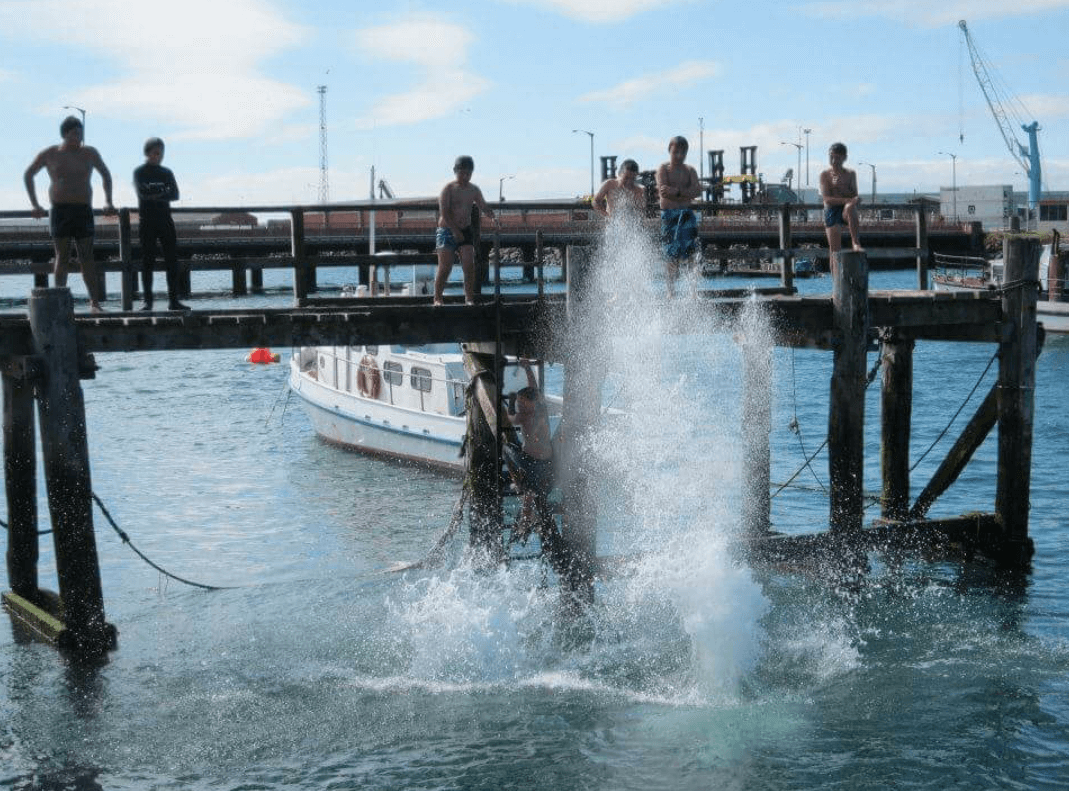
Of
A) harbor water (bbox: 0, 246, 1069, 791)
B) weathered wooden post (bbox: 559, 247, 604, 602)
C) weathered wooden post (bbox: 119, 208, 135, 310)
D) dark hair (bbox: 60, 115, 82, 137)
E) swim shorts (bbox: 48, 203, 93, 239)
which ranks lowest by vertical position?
harbor water (bbox: 0, 246, 1069, 791)

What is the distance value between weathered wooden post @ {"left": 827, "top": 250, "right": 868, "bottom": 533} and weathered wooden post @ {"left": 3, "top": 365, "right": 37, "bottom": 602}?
7797 mm

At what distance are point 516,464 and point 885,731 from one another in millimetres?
4492

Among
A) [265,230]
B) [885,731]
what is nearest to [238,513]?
[885,731]

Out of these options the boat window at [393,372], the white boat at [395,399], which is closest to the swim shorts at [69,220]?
the white boat at [395,399]

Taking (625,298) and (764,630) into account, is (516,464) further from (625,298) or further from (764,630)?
(764,630)

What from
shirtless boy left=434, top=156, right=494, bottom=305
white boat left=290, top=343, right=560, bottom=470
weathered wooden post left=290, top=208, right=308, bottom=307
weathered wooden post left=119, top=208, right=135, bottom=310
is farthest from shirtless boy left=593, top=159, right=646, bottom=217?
white boat left=290, top=343, right=560, bottom=470

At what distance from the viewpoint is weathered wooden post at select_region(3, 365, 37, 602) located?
12.4 m

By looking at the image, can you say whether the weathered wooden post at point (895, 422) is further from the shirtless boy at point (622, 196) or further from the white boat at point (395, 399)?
the white boat at point (395, 399)

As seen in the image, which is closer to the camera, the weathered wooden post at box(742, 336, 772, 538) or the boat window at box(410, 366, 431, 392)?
the weathered wooden post at box(742, 336, 772, 538)

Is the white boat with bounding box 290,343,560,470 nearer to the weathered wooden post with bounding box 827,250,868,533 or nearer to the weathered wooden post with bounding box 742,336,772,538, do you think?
the weathered wooden post with bounding box 742,336,772,538

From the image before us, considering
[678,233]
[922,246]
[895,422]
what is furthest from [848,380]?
[922,246]

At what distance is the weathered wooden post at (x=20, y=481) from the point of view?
12.4 meters

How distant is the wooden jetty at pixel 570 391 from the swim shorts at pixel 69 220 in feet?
4.44

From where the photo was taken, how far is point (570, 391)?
40.4ft
